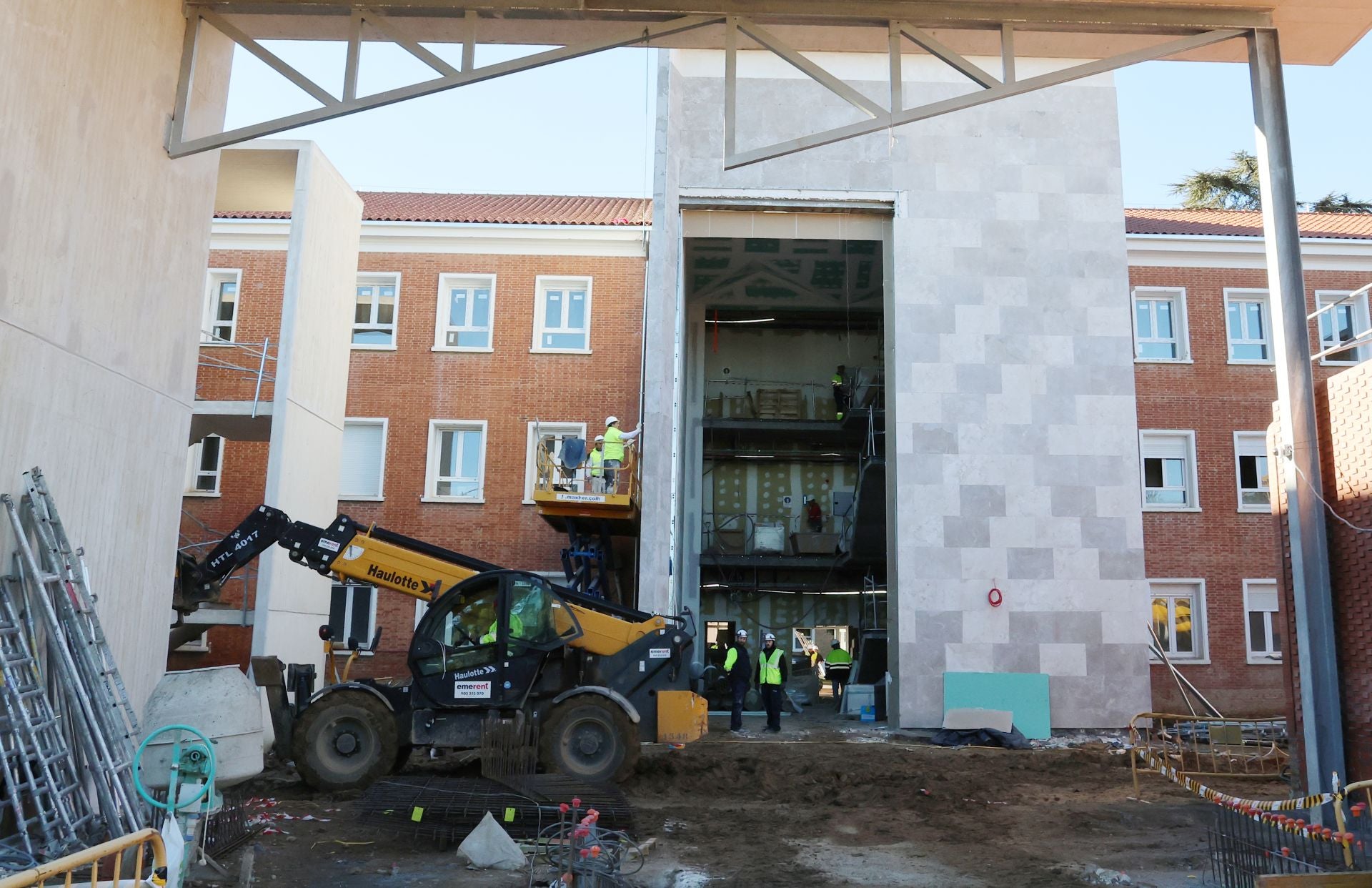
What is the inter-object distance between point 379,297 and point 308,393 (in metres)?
8.86

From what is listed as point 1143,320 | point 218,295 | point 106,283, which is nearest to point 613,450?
point 218,295

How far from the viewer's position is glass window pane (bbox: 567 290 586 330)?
25.0m

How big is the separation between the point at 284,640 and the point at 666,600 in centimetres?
579

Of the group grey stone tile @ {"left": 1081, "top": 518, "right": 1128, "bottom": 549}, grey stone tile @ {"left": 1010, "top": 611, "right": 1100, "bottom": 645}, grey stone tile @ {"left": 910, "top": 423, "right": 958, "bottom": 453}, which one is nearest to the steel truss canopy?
grey stone tile @ {"left": 910, "top": 423, "right": 958, "bottom": 453}

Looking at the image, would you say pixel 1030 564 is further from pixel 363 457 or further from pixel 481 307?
pixel 363 457

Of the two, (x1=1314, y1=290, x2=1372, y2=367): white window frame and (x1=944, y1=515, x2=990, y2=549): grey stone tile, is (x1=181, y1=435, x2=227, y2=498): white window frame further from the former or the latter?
(x1=1314, y1=290, x2=1372, y2=367): white window frame

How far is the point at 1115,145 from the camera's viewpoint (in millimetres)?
20422

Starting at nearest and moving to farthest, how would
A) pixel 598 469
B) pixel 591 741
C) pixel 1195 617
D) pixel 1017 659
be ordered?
pixel 591 741
pixel 1017 659
pixel 598 469
pixel 1195 617

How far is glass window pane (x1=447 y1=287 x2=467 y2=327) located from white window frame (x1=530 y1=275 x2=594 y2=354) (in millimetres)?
1644

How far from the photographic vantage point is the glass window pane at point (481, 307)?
2506cm

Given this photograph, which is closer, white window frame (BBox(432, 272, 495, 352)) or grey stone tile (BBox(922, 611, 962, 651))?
grey stone tile (BBox(922, 611, 962, 651))

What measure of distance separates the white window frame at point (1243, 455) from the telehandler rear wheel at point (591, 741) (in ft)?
59.7

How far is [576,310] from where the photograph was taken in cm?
2512

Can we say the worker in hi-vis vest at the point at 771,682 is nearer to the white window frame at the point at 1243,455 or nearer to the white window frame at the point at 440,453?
the white window frame at the point at 440,453
